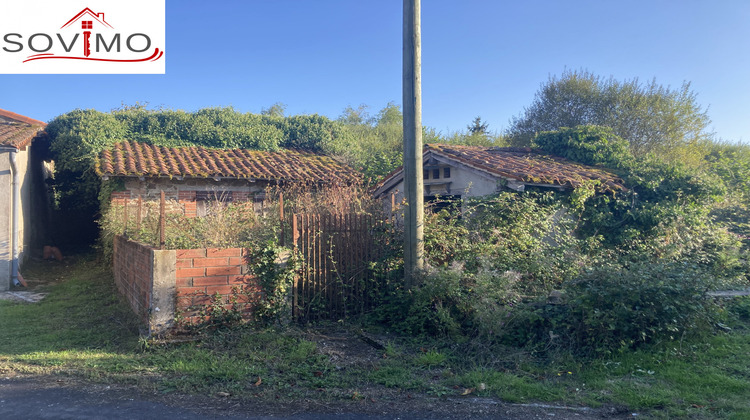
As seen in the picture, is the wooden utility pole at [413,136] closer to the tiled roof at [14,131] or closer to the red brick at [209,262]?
the red brick at [209,262]

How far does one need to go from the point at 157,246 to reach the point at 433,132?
18685 mm

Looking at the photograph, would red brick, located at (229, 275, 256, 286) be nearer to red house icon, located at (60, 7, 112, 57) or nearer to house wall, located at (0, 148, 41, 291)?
red house icon, located at (60, 7, 112, 57)

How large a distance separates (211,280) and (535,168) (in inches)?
284

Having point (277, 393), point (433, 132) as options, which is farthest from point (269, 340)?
point (433, 132)

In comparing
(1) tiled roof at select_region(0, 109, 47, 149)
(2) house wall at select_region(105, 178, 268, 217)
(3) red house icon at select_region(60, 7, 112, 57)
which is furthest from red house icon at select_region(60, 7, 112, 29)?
(2) house wall at select_region(105, 178, 268, 217)

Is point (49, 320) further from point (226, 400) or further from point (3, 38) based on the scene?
point (3, 38)

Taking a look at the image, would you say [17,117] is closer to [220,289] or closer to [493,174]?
[220,289]

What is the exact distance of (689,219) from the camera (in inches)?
382

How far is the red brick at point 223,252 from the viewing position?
6094 mm

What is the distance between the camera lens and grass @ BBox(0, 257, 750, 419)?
14.2 feet

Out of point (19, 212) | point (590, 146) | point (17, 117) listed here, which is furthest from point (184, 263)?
point (17, 117)

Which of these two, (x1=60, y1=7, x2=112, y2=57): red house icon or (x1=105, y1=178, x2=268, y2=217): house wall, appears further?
(x1=105, y1=178, x2=268, y2=217): house wall

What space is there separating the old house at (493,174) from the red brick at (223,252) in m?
3.26

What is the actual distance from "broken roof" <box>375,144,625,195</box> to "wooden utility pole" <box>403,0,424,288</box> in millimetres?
3127
